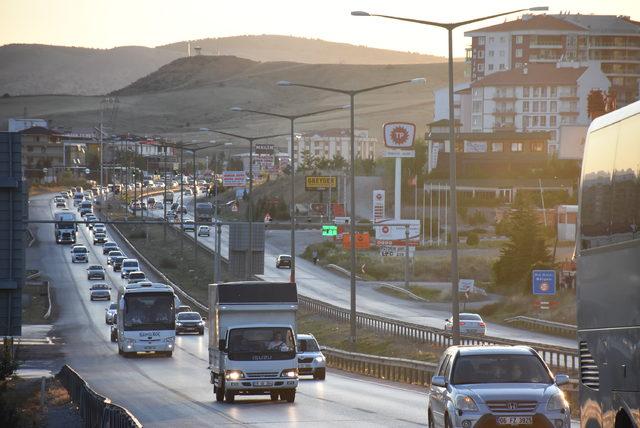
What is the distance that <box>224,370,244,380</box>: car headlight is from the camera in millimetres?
38125

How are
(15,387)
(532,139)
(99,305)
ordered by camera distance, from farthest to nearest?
(532,139) → (99,305) → (15,387)

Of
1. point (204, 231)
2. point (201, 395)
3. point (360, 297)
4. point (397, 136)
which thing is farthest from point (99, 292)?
point (201, 395)

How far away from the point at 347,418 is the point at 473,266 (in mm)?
92179

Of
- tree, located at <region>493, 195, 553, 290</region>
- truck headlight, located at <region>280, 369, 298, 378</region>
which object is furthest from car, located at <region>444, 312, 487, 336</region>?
truck headlight, located at <region>280, 369, 298, 378</region>

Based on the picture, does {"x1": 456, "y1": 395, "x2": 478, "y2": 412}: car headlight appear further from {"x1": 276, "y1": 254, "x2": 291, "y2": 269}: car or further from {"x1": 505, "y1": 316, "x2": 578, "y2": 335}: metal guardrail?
{"x1": 276, "y1": 254, "x2": 291, "y2": 269}: car

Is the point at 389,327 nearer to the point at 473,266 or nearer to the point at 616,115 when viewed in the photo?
the point at 473,266

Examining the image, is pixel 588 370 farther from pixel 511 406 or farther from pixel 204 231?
pixel 204 231

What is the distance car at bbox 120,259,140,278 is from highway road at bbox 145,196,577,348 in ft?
38.0

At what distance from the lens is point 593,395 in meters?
17.2

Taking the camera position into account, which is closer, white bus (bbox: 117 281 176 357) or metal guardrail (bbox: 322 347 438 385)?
metal guardrail (bbox: 322 347 438 385)

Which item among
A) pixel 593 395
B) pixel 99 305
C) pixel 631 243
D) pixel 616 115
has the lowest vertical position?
pixel 99 305

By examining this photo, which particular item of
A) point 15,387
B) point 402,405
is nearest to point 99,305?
point 15,387

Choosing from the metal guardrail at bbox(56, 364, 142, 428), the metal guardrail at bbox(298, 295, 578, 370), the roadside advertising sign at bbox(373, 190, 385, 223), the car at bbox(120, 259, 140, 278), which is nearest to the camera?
the metal guardrail at bbox(56, 364, 142, 428)

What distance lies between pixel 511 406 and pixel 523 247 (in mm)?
87793
